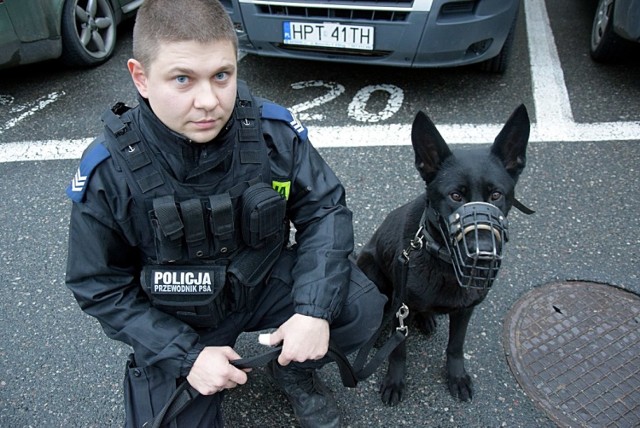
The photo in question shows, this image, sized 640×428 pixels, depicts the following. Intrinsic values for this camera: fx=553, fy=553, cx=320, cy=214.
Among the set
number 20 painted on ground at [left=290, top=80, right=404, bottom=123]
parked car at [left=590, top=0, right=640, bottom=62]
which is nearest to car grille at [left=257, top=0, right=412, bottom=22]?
number 20 painted on ground at [left=290, top=80, right=404, bottom=123]

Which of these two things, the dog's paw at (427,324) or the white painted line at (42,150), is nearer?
the dog's paw at (427,324)

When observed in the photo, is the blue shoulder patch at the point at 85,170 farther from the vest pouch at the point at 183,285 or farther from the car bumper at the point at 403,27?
the car bumper at the point at 403,27

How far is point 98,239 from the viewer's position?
71.4 inches

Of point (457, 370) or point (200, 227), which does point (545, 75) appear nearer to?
point (457, 370)

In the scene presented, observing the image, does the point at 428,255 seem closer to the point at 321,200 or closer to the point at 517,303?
the point at 321,200

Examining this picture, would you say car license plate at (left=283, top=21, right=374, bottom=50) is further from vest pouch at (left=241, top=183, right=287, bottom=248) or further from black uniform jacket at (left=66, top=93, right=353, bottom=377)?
vest pouch at (left=241, top=183, right=287, bottom=248)

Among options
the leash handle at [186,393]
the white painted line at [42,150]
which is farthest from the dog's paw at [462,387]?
the white painted line at [42,150]

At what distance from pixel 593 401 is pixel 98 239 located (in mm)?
2068

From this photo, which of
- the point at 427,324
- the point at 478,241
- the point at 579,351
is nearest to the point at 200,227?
the point at 478,241

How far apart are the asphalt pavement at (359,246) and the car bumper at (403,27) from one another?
0.73m

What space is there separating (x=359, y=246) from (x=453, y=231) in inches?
52.7

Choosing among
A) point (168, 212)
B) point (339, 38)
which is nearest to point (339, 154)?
point (339, 38)

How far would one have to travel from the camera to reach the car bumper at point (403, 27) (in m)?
3.72

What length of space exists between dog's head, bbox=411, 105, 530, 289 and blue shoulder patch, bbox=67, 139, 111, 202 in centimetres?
104
